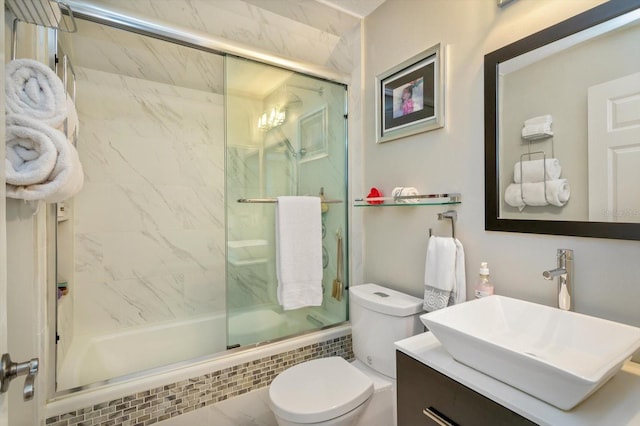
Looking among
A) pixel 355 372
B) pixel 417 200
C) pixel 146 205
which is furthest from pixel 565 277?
pixel 146 205

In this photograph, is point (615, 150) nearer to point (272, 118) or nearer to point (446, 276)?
point (446, 276)

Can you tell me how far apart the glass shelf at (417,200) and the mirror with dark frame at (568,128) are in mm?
161

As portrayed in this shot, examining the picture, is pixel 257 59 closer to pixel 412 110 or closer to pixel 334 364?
pixel 412 110

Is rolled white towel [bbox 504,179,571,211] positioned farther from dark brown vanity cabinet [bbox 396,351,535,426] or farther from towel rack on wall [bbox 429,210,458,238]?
dark brown vanity cabinet [bbox 396,351,535,426]

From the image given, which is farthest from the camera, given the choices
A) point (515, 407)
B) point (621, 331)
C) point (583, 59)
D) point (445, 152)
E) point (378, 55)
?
point (378, 55)

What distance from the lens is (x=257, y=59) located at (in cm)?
172

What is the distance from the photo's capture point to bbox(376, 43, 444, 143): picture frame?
1485mm

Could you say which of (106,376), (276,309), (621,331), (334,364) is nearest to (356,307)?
(334,364)

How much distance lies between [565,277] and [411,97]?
3.63 ft

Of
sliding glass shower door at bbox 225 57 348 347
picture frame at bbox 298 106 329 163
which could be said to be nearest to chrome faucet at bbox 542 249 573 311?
sliding glass shower door at bbox 225 57 348 347

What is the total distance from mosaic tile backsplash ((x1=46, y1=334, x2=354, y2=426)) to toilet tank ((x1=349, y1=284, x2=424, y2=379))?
0.38 m

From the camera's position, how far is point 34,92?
911 mm

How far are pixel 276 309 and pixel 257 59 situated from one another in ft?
4.87

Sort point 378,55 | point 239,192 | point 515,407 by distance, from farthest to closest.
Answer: point 378,55 → point 239,192 → point 515,407
